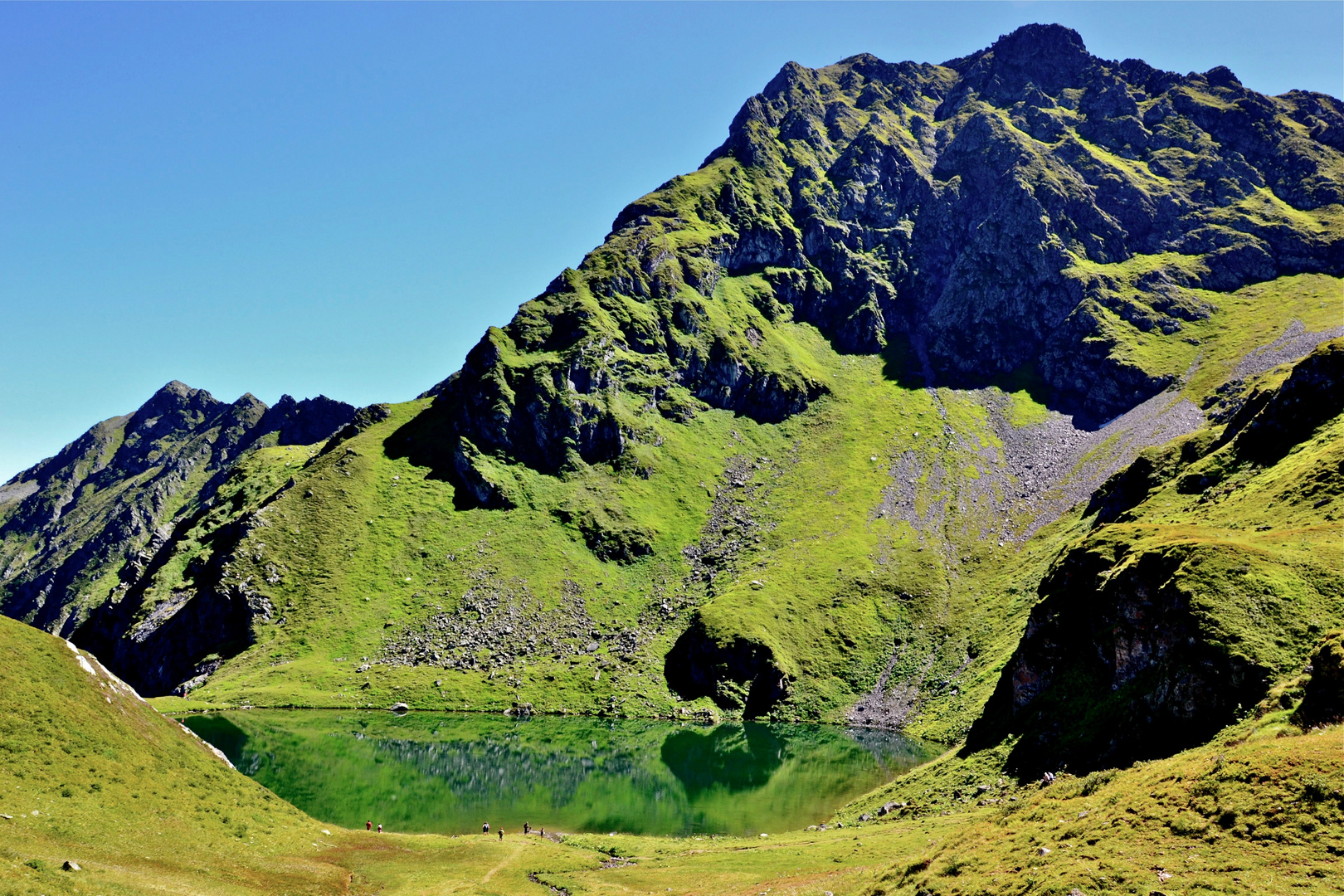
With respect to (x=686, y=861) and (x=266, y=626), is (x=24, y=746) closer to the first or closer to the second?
(x=686, y=861)

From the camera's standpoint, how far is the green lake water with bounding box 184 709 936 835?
256 ft

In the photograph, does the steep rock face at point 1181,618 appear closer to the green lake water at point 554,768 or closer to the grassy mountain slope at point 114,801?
the green lake water at point 554,768

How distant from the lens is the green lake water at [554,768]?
256ft

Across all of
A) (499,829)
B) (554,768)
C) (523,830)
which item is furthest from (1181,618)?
(554,768)

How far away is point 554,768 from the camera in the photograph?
337ft

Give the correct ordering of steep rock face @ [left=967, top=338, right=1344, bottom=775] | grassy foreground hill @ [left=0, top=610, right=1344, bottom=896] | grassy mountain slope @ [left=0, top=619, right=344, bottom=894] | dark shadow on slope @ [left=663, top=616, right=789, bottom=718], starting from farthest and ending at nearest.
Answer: dark shadow on slope @ [left=663, top=616, right=789, bottom=718] → steep rock face @ [left=967, top=338, right=1344, bottom=775] → grassy mountain slope @ [left=0, top=619, right=344, bottom=894] → grassy foreground hill @ [left=0, top=610, right=1344, bottom=896]

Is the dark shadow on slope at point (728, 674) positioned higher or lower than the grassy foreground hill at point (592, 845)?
lower

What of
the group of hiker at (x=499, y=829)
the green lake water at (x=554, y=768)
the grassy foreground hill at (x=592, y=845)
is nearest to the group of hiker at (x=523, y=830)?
the group of hiker at (x=499, y=829)

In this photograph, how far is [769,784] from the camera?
316 ft

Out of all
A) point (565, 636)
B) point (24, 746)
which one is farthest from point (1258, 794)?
point (565, 636)

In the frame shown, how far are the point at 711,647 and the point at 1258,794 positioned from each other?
13643 cm

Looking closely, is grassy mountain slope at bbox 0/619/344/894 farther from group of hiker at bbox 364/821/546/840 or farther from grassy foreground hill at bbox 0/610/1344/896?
group of hiker at bbox 364/821/546/840

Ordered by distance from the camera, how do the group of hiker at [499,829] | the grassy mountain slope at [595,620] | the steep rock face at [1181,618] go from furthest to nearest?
the grassy mountain slope at [595,620] → the group of hiker at [499,829] → the steep rock face at [1181,618]

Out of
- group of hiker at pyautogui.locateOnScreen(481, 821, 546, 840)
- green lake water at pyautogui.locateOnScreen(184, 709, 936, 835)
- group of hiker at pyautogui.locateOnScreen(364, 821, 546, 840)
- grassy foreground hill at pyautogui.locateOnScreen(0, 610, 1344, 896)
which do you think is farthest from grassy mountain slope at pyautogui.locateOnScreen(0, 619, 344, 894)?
green lake water at pyautogui.locateOnScreen(184, 709, 936, 835)
